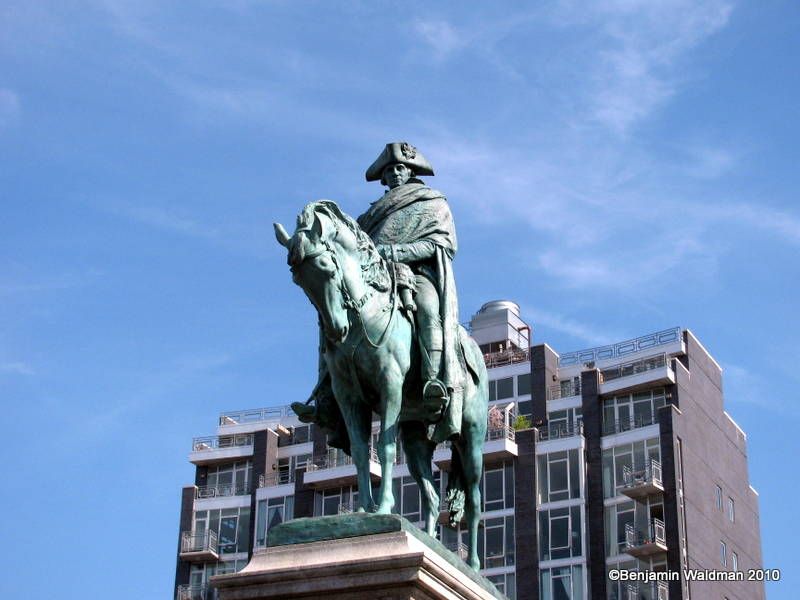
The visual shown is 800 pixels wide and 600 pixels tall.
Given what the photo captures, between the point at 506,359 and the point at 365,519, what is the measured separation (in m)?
65.8

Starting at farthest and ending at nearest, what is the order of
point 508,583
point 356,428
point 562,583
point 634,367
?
point 634,367, point 508,583, point 562,583, point 356,428

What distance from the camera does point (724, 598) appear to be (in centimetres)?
7300

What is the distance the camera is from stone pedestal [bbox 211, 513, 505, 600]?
50.1ft

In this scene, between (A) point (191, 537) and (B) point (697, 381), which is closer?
(B) point (697, 381)

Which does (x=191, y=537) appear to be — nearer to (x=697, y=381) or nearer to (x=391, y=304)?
(x=697, y=381)

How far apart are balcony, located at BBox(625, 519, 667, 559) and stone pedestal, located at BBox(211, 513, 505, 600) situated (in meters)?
55.4

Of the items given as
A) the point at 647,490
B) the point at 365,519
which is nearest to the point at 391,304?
the point at 365,519

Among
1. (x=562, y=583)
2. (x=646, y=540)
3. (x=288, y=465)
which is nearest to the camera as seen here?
(x=646, y=540)

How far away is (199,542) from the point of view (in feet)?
274

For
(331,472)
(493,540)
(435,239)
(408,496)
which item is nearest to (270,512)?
(331,472)

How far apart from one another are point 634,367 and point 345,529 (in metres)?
63.2

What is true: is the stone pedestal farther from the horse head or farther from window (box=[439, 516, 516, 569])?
window (box=[439, 516, 516, 569])

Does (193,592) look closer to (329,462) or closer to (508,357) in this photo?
(329,462)

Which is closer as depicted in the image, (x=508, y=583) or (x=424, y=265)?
(x=424, y=265)
